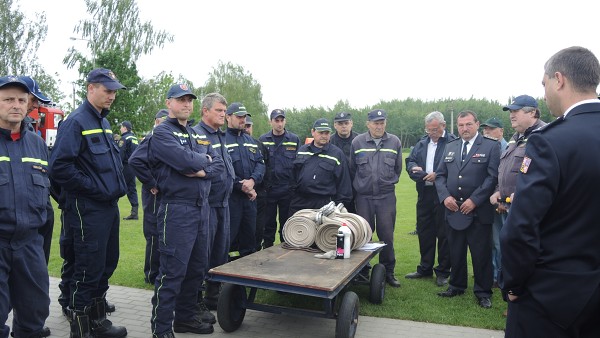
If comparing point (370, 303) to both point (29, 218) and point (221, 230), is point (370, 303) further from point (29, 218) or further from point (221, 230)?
point (29, 218)

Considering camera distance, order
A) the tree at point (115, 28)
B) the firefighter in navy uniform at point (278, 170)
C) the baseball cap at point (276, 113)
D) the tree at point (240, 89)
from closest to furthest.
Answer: the firefighter in navy uniform at point (278, 170) → the baseball cap at point (276, 113) → the tree at point (115, 28) → the tree at point (240, 89)

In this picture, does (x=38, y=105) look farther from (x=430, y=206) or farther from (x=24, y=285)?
(x=430, y=206)

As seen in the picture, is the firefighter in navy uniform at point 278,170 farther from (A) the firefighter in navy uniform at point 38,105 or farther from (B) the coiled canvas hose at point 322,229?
(A) the firefighter in navy uniform at point 38,105

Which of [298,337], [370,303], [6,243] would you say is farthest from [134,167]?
[370,303]

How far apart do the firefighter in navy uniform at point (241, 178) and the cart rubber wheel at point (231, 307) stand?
1.62m

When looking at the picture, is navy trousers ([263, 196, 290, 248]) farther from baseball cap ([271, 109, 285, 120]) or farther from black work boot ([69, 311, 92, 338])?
black work boot ([69, 311, 92, 338])

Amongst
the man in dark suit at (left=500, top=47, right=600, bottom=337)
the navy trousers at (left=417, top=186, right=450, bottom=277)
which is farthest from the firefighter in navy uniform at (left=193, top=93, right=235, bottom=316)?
the man in dark suit at (left=500, top=47, right=600, bottom=337)

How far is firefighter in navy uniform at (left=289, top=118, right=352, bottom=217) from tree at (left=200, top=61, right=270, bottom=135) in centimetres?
3865

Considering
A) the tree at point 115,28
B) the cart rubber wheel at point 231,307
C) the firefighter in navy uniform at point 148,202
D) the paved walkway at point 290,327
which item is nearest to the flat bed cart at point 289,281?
the cart rubber wheel at point 231,307

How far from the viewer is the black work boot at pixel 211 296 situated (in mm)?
5605

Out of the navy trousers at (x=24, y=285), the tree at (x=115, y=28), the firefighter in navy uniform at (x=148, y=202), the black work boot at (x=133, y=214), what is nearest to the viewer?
the navy trousers at (x=24, y=285)

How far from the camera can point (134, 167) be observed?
16.9 ft

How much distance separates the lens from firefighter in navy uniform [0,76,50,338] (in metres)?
3.22

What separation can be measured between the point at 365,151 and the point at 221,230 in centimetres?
258
